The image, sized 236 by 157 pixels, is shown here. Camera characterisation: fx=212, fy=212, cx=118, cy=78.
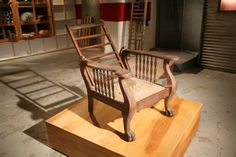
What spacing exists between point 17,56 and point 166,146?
4.62 meters

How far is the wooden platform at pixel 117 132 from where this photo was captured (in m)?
1.51

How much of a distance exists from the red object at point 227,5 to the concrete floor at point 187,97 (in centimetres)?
110

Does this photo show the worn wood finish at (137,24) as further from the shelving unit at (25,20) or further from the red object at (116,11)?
the shelving unit at (25,20)

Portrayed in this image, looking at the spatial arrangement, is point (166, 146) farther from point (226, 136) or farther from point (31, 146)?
point (31, 146)

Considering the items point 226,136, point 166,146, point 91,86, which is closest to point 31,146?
point 91,86

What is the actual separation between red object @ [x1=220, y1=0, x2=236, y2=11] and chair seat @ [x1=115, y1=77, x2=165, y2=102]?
264 centimetres

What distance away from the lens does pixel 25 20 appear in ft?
16.8

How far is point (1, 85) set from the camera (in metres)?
3.43

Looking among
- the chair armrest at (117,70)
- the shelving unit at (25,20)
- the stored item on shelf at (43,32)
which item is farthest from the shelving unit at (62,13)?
the chair armrest at (117,70)

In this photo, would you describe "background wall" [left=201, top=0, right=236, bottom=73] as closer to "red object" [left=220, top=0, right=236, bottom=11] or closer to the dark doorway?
"red object" [left=220, top=0, right=236, bottom=11]

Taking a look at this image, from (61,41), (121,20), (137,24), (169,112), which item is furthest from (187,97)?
(61,41)

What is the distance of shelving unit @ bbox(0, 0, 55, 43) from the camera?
482 centimetres

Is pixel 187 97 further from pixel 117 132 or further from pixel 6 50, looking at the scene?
pixel 6 50

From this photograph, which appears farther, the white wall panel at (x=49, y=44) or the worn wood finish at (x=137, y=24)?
the white wall panel at (x=49, y=44)
